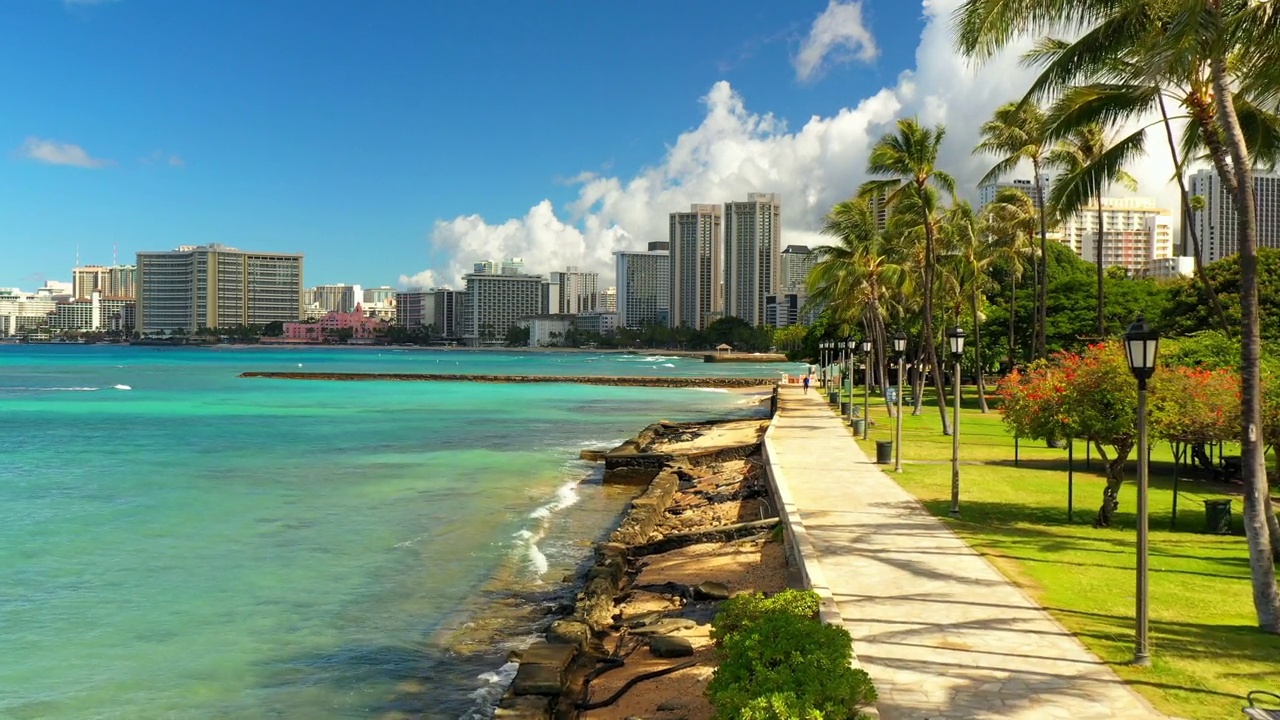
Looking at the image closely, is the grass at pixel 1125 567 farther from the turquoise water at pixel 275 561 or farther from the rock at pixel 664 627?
the turquoise water at pixel 275 561

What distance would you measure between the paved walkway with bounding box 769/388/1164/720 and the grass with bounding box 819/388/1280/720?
0.34 meters

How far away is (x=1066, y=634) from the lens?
340 inches

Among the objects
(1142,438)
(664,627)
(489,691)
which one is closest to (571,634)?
(489,691)

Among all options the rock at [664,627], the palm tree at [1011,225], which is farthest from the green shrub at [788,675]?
the palm tree at [1011,225]

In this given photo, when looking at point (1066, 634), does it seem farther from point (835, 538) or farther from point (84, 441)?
point (84, 441)

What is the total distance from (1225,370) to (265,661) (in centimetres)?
1515

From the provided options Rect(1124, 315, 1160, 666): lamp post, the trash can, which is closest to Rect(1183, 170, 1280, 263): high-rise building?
the trash can

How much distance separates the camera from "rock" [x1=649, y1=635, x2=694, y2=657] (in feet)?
33.3

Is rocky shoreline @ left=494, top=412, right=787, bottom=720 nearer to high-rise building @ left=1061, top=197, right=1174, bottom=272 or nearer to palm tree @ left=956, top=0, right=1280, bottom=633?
palm tree @ left=956, top=0, right=1280, bottom=633

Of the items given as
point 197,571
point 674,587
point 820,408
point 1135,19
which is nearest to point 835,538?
point 674,587

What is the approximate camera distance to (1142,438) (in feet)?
26.9

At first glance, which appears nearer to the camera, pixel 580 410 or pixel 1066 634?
pixel 1066 634

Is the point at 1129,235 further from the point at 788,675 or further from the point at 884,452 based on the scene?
the point at 788,675

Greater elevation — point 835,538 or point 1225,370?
point 1225,370
